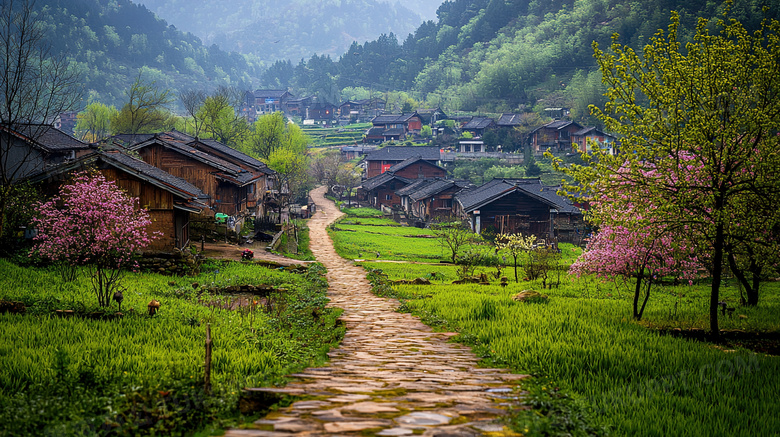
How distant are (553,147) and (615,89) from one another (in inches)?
3230

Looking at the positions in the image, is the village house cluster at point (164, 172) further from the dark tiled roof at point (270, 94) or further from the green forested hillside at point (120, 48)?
the green forested hillside at point (120, 48)

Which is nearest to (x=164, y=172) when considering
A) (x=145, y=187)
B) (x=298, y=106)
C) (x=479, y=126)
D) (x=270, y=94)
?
(x=145, y=187)

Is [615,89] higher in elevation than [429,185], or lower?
lower

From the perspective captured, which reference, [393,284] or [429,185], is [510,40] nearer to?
[429,185]

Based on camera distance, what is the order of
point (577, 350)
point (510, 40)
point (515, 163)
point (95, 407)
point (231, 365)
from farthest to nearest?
1. point (510, 40)
2. point (515, 163)
3. point (577, 350)
4. point (231, 365)
5. point (95, 407)

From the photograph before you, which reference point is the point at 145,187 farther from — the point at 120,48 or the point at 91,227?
the point at 120,48

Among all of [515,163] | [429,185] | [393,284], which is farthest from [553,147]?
[393,284]

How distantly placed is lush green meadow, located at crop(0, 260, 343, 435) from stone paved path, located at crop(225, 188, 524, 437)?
0.67 metres

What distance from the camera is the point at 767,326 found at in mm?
12727

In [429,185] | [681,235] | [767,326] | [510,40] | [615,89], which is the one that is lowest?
[767,326]

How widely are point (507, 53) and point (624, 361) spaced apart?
410 feet

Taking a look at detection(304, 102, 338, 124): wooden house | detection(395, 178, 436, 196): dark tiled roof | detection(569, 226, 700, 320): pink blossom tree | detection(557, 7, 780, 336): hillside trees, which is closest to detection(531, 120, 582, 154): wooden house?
detection(395, 178, 436, 196): dark tiled roof

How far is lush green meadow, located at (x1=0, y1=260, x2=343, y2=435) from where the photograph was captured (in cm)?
598

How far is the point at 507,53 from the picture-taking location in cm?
12369
